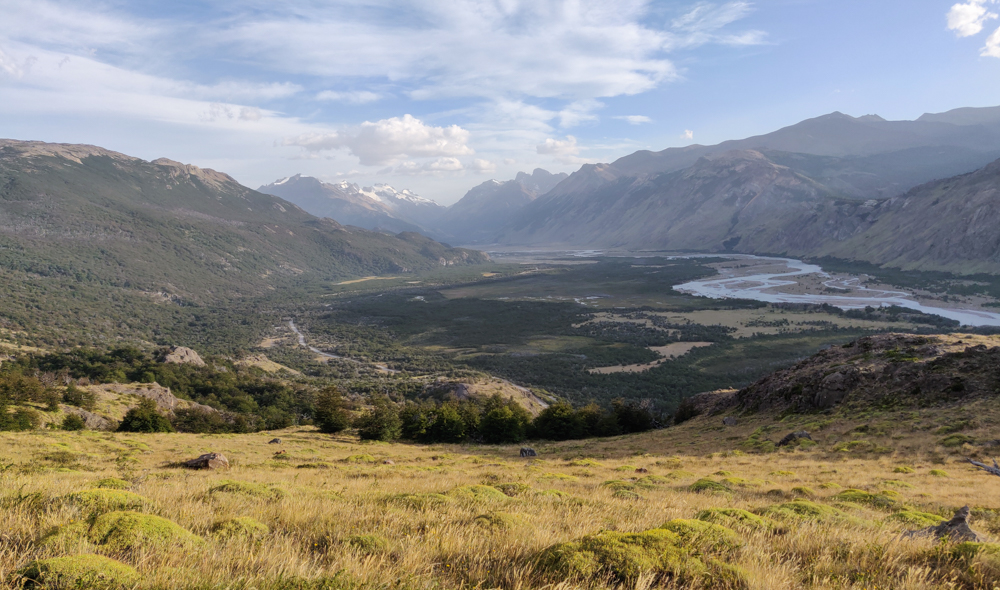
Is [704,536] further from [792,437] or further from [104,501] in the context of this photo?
[792,437]


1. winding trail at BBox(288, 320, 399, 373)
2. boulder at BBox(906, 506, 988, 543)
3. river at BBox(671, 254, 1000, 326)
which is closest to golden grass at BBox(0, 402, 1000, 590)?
boulder at BBox(906, 506, 988, 543)

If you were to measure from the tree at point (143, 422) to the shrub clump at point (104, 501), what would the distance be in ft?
128

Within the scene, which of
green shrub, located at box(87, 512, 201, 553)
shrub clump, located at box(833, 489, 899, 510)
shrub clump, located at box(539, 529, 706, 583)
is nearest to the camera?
shrub clump, located at box(539, 529, 706, 583)

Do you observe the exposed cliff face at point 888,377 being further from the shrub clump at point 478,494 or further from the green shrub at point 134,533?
the green shrub at point 134,533

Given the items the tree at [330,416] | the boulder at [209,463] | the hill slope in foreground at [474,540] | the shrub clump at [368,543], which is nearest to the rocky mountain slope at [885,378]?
the hill slope in foreground at [474,540]

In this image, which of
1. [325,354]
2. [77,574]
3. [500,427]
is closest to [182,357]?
[325,354]

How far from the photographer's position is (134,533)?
507 centimetres

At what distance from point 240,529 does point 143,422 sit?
4179 cm

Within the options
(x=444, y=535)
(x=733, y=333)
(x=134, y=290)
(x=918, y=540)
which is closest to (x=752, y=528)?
(x=918, y=540)

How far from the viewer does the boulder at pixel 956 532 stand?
7.00 meters

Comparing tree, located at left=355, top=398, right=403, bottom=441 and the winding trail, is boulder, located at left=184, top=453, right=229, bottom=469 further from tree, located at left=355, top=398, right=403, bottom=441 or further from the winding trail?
the winding trail

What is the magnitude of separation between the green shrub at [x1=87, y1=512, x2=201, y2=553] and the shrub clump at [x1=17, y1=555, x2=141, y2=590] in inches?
35.5

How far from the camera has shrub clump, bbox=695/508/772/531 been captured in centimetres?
705

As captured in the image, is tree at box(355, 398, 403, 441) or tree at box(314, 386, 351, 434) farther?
tree at box(314, 386, 351, 434)
